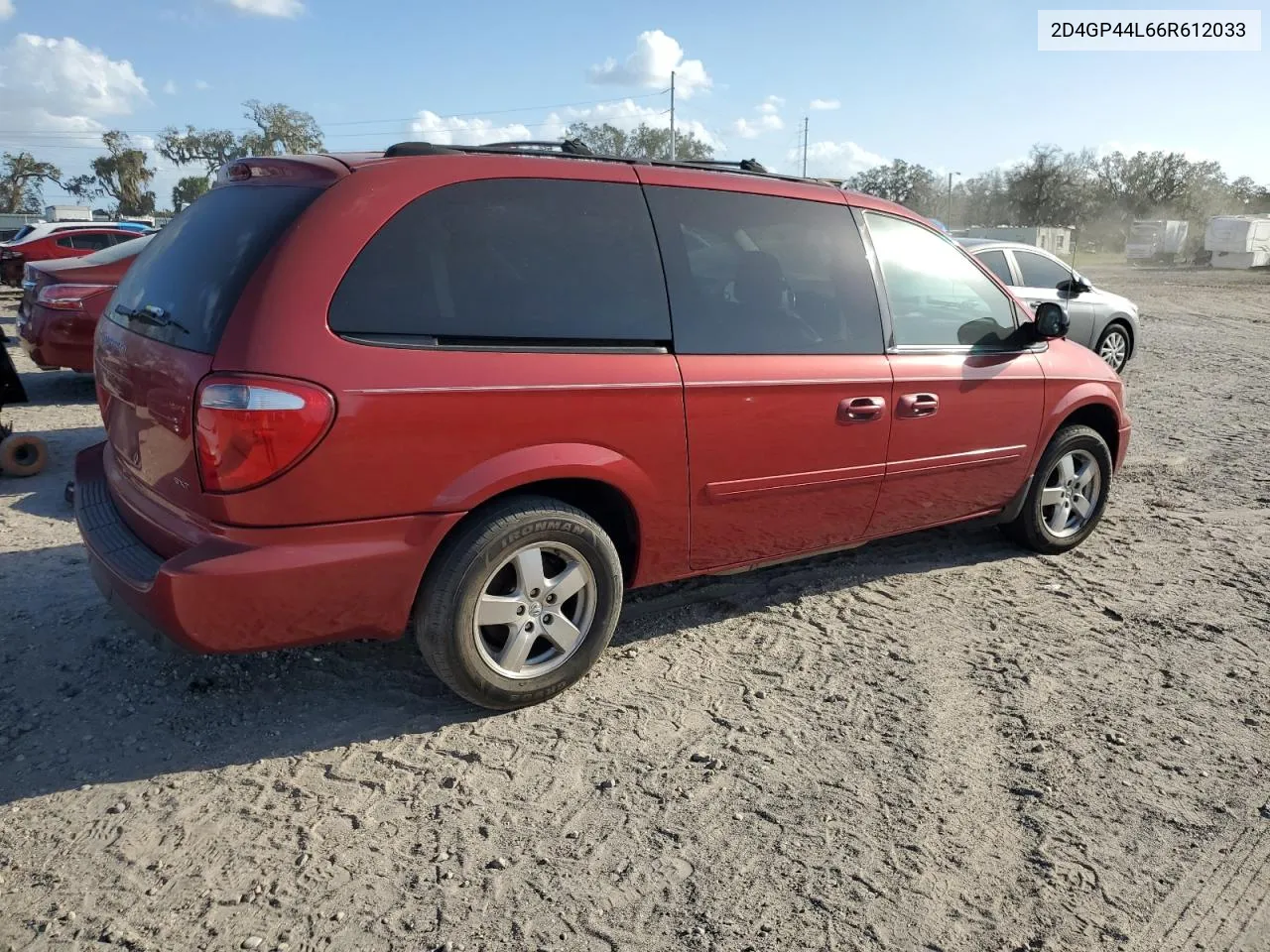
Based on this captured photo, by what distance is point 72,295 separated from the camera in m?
7.98

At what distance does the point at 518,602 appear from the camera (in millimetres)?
3156

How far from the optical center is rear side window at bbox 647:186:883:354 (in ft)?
11.4

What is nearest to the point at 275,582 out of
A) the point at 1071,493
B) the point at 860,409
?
the point at 860,409

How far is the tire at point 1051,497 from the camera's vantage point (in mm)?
4828

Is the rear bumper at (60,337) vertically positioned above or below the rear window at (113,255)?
below

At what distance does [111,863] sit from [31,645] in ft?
5.04

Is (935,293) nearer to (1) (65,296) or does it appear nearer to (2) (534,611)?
(2) (534,611)

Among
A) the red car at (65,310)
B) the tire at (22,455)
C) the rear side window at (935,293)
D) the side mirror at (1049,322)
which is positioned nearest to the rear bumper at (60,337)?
the red car at (65,310)

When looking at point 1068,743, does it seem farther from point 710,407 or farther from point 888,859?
point 710,407

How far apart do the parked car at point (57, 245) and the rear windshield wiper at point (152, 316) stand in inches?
643

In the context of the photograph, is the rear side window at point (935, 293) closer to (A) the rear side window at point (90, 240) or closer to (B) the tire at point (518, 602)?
(B) the tire at point (518, 602)

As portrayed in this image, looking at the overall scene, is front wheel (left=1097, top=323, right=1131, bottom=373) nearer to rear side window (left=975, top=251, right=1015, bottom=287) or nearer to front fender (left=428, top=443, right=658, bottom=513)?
rear side window (left=975, top=251, right=1015, bottom=287)

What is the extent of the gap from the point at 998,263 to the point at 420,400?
8994 millimetres

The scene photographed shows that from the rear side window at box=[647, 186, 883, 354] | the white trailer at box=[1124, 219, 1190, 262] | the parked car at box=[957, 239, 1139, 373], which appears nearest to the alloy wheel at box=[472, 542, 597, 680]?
the rear side window at box=[647, 186, 883, 354]
